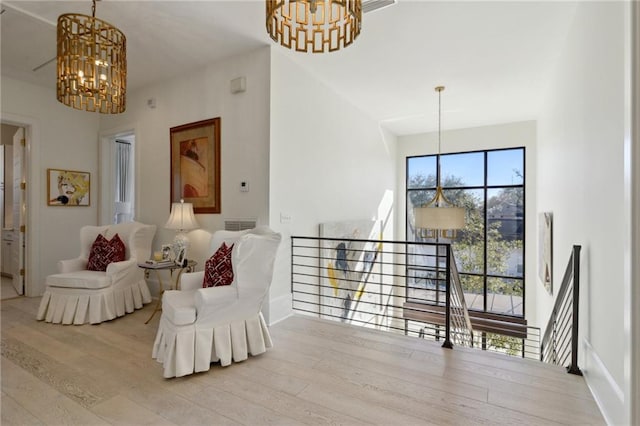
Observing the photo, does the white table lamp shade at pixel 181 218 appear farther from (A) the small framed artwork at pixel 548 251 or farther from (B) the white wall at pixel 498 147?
(B) the white wall at pixel 498 147

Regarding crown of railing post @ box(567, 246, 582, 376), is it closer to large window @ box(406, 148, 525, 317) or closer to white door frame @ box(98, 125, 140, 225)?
large window @ box(406, 148, 525, 317)

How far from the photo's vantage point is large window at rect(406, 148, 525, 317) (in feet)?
19.7

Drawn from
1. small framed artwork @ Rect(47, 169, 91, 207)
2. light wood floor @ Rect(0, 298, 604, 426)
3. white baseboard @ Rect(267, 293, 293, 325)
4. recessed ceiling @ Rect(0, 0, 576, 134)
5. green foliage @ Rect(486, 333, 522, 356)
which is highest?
recessed ceiling @ Rect(0, 0, 576, 134)

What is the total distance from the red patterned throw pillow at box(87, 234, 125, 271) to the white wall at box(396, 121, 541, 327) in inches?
216

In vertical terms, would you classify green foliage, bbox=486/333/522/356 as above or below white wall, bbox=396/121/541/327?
below

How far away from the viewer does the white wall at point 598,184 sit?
66.1 inches

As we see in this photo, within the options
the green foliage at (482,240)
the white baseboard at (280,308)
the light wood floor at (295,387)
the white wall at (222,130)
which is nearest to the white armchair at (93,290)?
the light wood floor at (295,387)

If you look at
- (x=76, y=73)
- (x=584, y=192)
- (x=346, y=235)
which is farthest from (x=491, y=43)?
(x=76, y=73)

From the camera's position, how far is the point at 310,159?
13.1 feet

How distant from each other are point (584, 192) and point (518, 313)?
444 cm

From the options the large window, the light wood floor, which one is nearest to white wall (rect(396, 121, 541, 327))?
the large window

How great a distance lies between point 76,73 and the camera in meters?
2.39

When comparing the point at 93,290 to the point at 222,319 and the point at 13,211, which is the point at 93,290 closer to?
the point at 222,319

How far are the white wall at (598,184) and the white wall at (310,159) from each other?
2.66m
